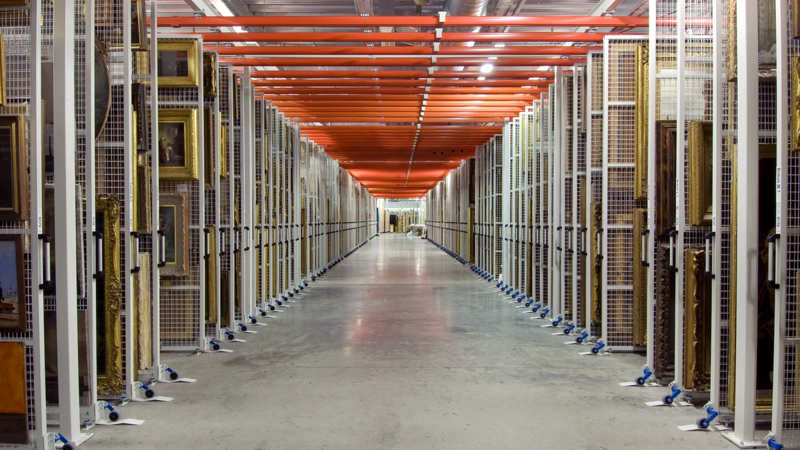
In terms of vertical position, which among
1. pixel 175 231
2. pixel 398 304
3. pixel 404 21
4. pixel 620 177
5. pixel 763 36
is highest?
pixel 404 21

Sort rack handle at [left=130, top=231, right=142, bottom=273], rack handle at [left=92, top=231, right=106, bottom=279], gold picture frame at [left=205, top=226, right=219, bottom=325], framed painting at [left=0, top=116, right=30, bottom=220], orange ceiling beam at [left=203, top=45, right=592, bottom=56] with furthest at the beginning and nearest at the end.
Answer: orange ceiling beam at [left=203, top=45, right=592, bottom=56], gold picture frame at [left=205, top=226, right=219, bottom=325], rack handle at [left=130, top=231, right=142, bottom=273], rack handle at [left=92, top=231, right=106, bottom=279], framed painting at [left=0, top=116, right=30, bottom=220]

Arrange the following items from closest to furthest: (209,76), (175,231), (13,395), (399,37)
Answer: (13,395), (175,231), (209,76), (399,37)

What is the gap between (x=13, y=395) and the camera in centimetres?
358

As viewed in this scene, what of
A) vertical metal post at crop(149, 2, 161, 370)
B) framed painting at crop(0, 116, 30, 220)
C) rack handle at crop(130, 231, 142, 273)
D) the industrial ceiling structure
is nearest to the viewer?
framed painting at crop(0, 116, 30, 220)

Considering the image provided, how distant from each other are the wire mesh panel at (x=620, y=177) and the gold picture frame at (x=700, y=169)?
1.76 metres

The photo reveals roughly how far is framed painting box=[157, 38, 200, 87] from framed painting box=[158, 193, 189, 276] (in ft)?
3.77

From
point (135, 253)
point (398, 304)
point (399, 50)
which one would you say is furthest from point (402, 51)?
point (135, 253)

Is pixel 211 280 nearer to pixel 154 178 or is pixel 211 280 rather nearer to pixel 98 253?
pixel 154 178

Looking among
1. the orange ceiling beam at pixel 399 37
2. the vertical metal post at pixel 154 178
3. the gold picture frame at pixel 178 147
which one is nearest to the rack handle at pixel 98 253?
the vertical metal post at pixel 154 178

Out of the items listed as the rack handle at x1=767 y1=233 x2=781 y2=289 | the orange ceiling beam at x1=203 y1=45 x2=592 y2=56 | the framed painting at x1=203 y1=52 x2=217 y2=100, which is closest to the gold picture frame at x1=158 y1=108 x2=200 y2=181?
the framed painting at x1=203 y1=52 x2=217 y2=100

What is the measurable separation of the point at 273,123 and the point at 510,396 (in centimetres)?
689

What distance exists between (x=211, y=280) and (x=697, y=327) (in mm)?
4953

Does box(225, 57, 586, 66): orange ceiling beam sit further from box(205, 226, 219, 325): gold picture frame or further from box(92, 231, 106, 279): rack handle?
box(92, 231, 106, 279): rack handle

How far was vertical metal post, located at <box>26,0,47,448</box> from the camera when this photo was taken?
11.4 ft
